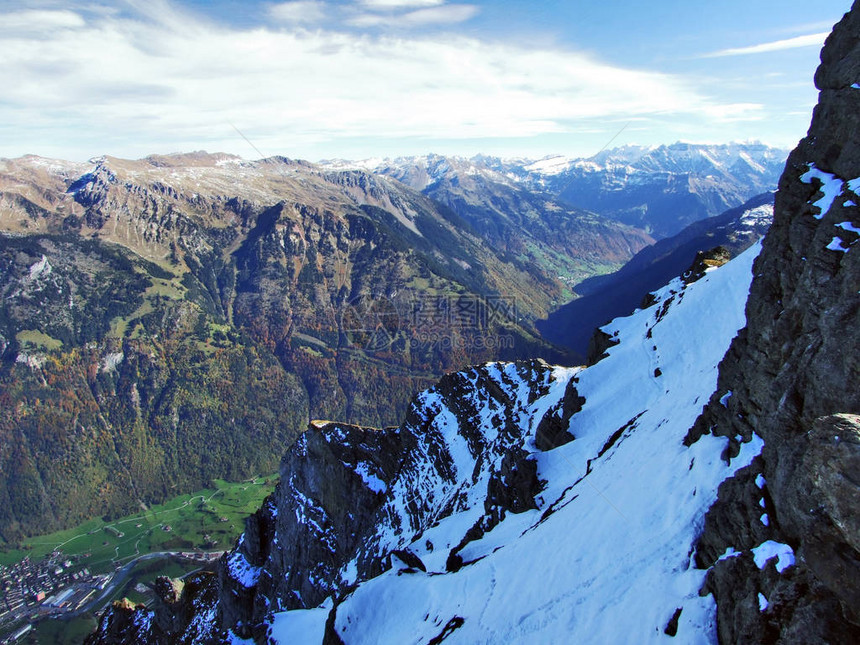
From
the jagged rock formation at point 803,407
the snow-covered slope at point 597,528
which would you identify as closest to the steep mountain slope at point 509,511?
the snow-covered slope at point 597,528

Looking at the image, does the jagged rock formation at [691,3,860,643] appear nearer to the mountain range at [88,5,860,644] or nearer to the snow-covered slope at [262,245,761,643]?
the mountain range at [88,5,860,644]

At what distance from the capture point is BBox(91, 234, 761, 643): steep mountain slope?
30531 millimetres

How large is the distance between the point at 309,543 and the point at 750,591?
67876 millimetres

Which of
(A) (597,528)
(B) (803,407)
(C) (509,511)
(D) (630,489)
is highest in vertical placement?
(B) (803,407)

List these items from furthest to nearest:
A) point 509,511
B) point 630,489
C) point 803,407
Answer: point 509,511, point 630,489, point 803,407

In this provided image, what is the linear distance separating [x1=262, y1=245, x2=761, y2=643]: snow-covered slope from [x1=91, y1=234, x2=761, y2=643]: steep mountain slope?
0.17 m

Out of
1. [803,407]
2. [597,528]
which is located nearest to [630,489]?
[597,528]

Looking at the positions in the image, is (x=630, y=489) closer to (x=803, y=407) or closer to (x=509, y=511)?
(x=803, y=407)

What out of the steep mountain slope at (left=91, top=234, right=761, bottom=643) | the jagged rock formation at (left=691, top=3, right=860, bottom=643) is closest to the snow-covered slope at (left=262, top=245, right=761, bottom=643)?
the steep mountain slope at (left=91, top=234, right=761, bottom=643)

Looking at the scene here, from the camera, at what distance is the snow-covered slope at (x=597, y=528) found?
28312 millimetres

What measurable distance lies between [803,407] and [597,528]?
59.0ft

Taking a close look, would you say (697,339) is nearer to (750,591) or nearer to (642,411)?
(642,411)

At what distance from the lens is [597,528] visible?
35719 mm

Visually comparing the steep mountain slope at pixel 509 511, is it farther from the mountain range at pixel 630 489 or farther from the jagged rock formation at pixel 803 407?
the jagged rock formation at pixel 803 407
